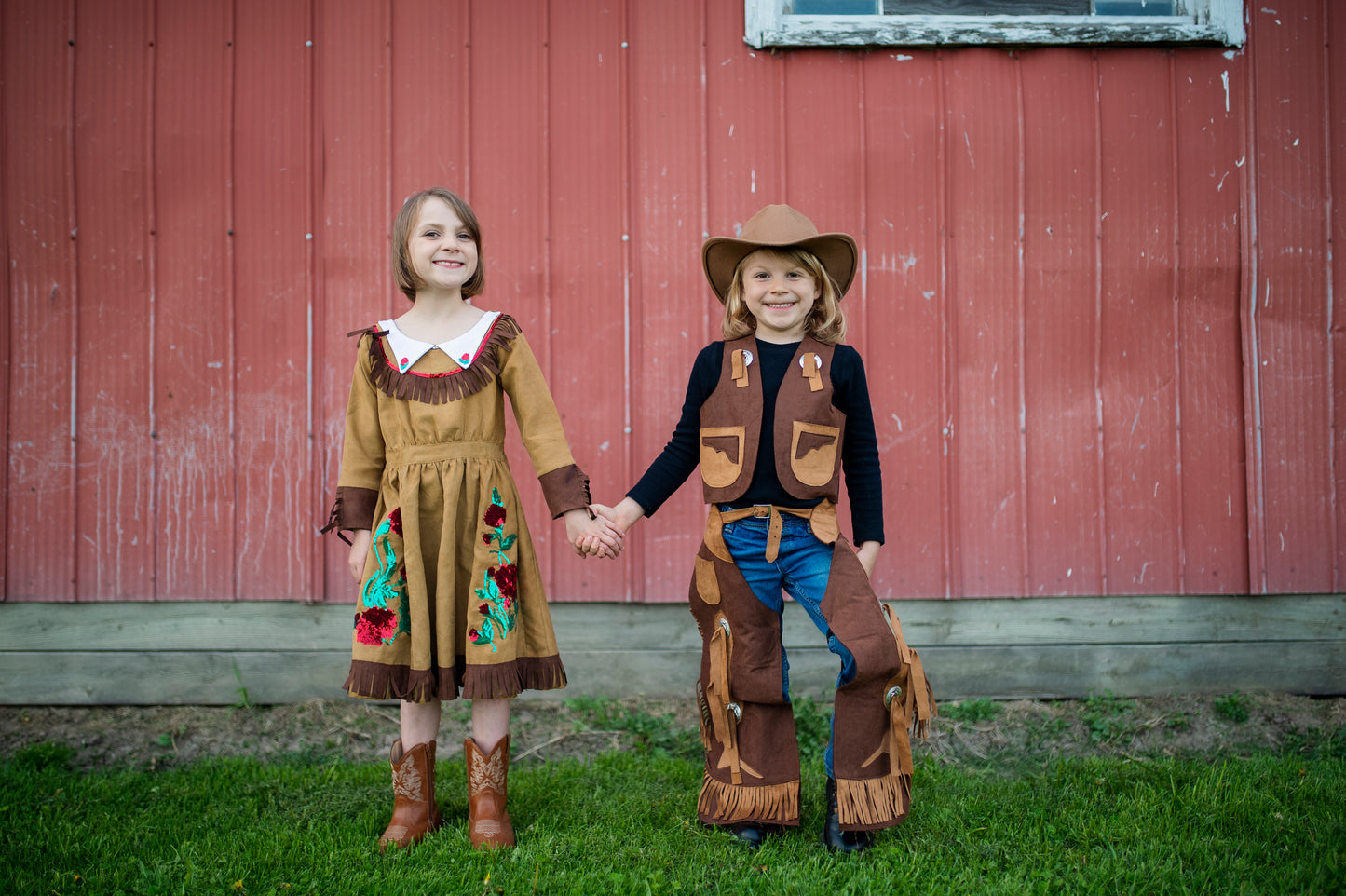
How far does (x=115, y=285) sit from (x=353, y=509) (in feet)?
6.29

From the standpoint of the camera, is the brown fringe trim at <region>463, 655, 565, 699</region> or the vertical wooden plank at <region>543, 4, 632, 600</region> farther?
the vertical wooden plank at <region>543, 4, 632, 600</region>

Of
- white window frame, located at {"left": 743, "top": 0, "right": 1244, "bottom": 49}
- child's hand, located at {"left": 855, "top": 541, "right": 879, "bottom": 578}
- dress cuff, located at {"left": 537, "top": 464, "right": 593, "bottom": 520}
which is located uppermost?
white window frame, located at {"left": 743, "top": 0, "right": 1244, "bottom": 49}

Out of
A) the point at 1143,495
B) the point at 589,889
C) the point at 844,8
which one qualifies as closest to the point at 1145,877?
the point at 589,889

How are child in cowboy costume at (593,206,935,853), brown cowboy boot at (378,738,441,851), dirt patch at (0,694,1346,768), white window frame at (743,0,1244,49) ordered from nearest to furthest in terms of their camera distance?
child in cowboy costume at (593,206,935,853) < brown cowboy boot at (378,738,441,851) < dirt patch at (0,694,1346,768) < white window frame at (743,0,1244,49)

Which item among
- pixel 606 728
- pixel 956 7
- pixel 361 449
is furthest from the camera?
pixel 956 7

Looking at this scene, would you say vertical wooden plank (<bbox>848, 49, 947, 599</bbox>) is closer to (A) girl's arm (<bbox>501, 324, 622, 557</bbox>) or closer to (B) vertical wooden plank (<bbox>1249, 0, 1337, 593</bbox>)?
(B) vertical wooden plank (<bbox>1249, 0, 1337, 593</bbox>)

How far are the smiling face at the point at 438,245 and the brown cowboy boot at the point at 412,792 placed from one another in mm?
1246

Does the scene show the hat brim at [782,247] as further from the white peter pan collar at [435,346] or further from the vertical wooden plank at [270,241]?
the vertical wooden plank at [270,241]

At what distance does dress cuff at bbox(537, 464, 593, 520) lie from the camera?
89.1 inches

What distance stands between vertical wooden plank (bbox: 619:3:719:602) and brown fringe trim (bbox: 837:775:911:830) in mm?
1359

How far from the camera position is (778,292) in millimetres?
2264

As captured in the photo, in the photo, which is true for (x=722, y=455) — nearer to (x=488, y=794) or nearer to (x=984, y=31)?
(x=488, y=794)

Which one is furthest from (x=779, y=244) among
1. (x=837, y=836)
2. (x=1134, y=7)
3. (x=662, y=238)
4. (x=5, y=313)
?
(x=5, y=313)

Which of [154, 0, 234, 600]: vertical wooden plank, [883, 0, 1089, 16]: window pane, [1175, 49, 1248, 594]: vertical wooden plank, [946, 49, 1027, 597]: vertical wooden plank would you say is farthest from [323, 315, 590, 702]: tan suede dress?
[1175, 49, 1248, 594]: vertical wooden plank
